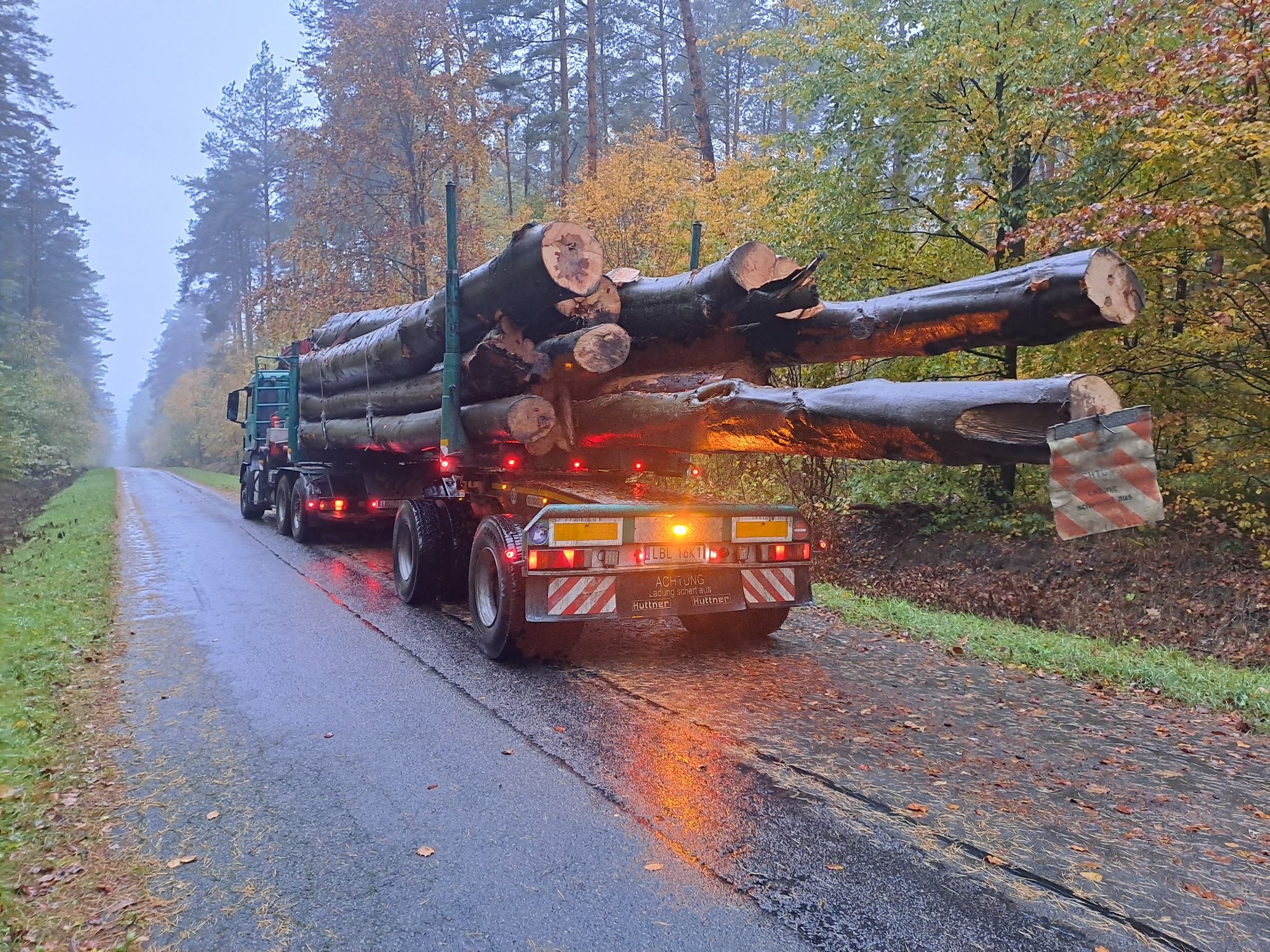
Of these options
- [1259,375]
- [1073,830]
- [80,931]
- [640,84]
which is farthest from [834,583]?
[640,84]

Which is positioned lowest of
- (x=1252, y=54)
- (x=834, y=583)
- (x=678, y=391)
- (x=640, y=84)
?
(x=834, y=583)

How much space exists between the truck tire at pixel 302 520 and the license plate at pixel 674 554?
27.3ft

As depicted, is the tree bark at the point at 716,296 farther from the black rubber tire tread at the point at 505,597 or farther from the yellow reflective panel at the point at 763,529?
the black rubber tire tread at the point at 505,597

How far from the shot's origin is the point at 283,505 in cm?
1491

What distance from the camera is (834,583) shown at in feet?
39.2

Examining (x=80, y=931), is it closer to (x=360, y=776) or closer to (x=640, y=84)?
(x=360, y=776)

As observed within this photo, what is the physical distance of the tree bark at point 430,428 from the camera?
718cm

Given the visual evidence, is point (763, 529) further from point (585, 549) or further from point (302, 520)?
point (302, 520)

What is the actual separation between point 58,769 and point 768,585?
4.82 metres

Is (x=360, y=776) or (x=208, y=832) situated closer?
(x=208, y=832)

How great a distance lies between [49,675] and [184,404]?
2483 inches

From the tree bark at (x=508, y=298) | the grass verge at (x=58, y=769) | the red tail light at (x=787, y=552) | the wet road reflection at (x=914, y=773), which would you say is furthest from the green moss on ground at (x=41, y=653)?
the red tail light at (x=787, y=552)

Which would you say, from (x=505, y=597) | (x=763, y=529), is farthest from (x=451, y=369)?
(x=763, y=529)

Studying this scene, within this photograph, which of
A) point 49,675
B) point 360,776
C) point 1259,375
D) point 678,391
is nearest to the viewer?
point 360,776
